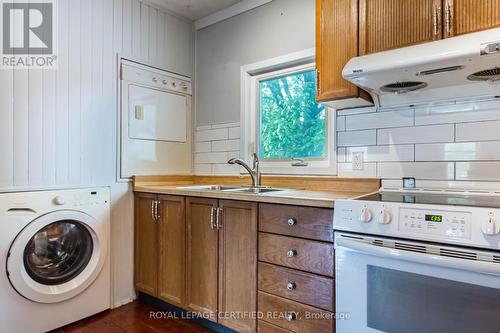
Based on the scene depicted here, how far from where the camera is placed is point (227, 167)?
2.70 metres

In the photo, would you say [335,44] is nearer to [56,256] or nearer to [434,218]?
[434,218]

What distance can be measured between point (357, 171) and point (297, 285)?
2.71ft

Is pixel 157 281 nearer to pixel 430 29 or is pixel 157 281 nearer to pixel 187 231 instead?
pixel 187 231

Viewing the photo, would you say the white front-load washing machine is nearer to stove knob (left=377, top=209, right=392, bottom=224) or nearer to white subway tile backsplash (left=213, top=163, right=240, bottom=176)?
white subway tile backsplash (left=213, top=163, right=240, bottom=176)

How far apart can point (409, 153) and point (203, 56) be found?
6.50 feet

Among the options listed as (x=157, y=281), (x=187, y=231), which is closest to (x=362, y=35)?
(x=187, y=231)

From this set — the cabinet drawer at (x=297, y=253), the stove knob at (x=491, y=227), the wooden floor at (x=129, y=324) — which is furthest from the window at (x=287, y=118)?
the wooden floor at (x=129, y=324)

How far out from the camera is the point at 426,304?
1211 millimetres

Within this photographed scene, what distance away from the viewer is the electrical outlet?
1974 millimetres

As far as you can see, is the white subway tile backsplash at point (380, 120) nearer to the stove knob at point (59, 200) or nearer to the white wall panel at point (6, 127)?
the stove knob at point (59, 200)

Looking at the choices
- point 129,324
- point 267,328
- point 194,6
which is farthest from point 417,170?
point 194,6

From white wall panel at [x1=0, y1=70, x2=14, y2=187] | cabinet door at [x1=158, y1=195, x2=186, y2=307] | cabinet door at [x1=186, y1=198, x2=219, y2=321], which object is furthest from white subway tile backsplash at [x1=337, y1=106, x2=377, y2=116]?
white wall panel at [x1=0, y1=70, x2=14, y2=187]

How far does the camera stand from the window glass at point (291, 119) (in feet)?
7.45

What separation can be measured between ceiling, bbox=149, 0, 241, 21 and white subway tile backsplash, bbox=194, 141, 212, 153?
1144 mm
